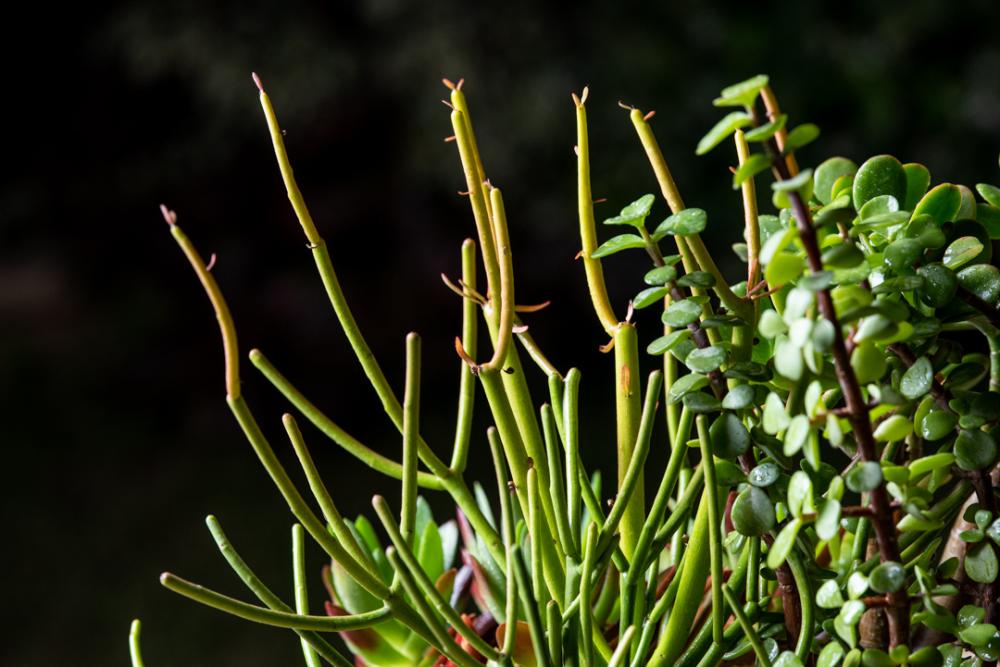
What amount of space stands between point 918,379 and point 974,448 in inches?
0.6

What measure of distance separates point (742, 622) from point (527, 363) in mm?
1332

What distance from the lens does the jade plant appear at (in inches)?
6.5

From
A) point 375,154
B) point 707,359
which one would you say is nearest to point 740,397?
point 707,359

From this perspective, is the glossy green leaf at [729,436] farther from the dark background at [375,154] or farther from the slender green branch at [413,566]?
the dark background at [375,154]

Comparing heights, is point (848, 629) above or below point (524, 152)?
below

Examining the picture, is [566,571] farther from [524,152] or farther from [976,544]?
[524,152]

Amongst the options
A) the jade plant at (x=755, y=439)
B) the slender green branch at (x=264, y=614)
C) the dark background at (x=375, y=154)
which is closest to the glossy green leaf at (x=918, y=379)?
the jade plant at (x=755, y=439)

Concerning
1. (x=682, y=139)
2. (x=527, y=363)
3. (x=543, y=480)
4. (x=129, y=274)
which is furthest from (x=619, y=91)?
(x=543, y=480)

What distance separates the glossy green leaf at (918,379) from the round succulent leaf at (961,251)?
0.07ft

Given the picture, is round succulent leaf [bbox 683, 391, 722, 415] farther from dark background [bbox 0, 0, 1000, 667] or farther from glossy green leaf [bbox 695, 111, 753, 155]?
dark background [bbox 0, 0, 1000, 667]

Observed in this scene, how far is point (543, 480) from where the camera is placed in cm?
23

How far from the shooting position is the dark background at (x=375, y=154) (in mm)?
1988

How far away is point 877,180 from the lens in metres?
0.21

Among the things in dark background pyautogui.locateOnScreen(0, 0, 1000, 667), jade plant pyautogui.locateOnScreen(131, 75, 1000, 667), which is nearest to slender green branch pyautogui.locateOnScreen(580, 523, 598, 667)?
jade plant pyautogui.locateOnScreen(131, 75, 1000, 667)
